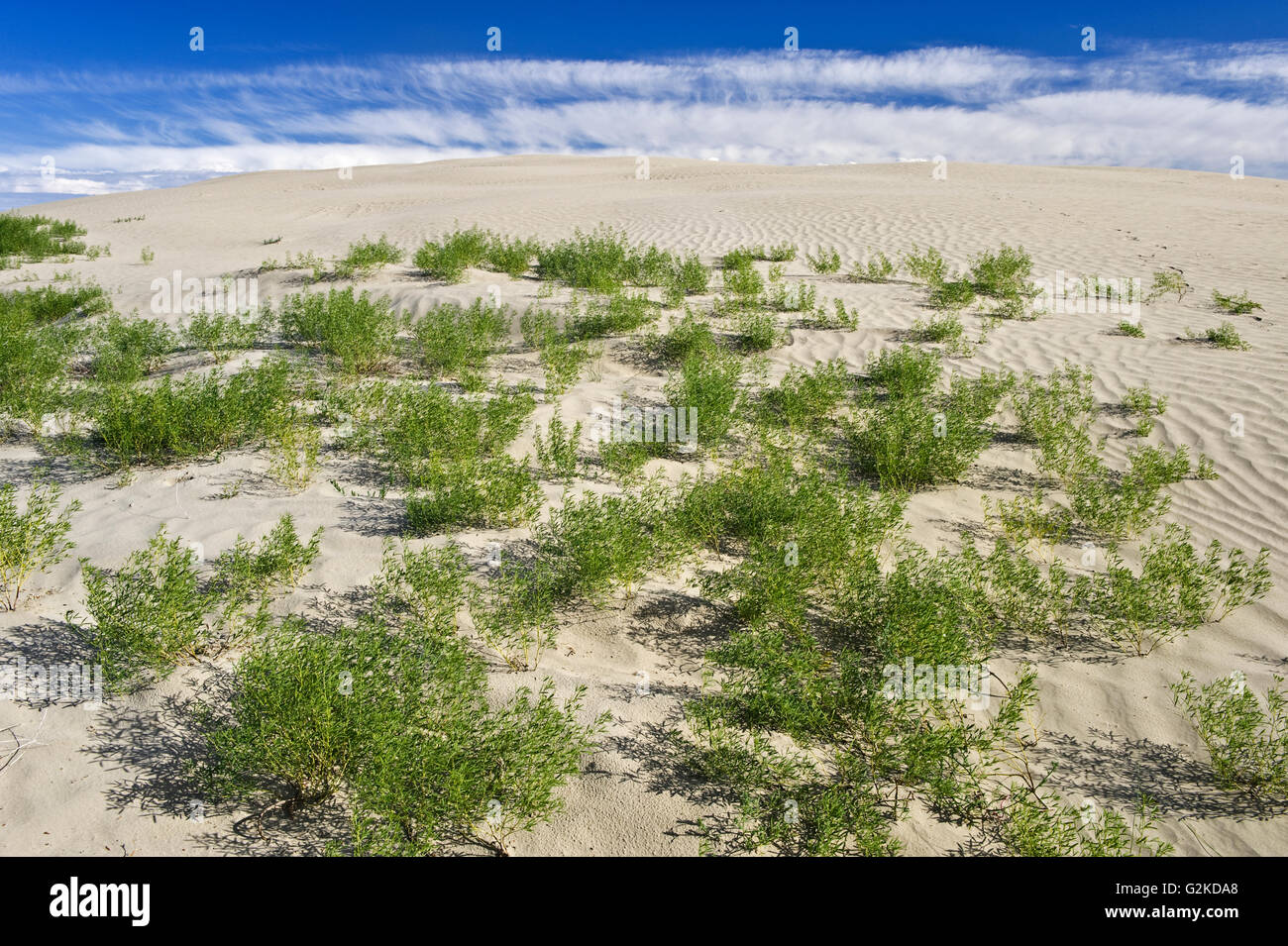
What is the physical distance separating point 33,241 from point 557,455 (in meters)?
17.1

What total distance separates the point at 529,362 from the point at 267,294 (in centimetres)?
663

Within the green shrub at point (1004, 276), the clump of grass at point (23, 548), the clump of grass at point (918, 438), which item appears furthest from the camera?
the green shrub at point (1004, 276)

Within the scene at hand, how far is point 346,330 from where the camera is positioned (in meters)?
7.50

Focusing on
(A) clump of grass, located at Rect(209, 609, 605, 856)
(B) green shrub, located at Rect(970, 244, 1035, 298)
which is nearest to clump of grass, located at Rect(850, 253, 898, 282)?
(B) green shrub, located at Rect(970, 244, 1035, 298)

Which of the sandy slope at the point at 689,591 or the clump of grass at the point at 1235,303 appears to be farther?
the clump of grass at the point at 1235,303

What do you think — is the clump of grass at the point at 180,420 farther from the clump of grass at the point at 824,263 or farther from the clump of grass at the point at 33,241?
the clump of grass at the point at 33,241

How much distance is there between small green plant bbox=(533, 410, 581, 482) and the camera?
553cm

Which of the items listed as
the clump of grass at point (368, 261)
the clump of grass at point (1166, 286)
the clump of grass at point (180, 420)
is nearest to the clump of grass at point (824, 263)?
the clump of grass at point (1166, 286)

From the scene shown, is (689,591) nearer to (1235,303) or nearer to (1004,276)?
(1004,276)

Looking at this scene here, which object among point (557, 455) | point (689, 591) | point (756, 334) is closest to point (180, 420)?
point (557, 455)

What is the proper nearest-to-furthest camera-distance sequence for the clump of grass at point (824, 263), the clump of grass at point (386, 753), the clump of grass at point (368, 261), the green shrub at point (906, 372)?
the clump of grass at point (386, 753), the green shrub at point (906, 372), the clump of grass at point (824, 263), the clump of grass at point (368, 261)

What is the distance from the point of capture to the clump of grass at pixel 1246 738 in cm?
306

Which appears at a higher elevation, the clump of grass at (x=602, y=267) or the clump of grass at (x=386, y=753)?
the clump of grass at (x=602, y=267)

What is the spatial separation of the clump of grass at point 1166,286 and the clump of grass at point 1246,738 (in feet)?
28.7
